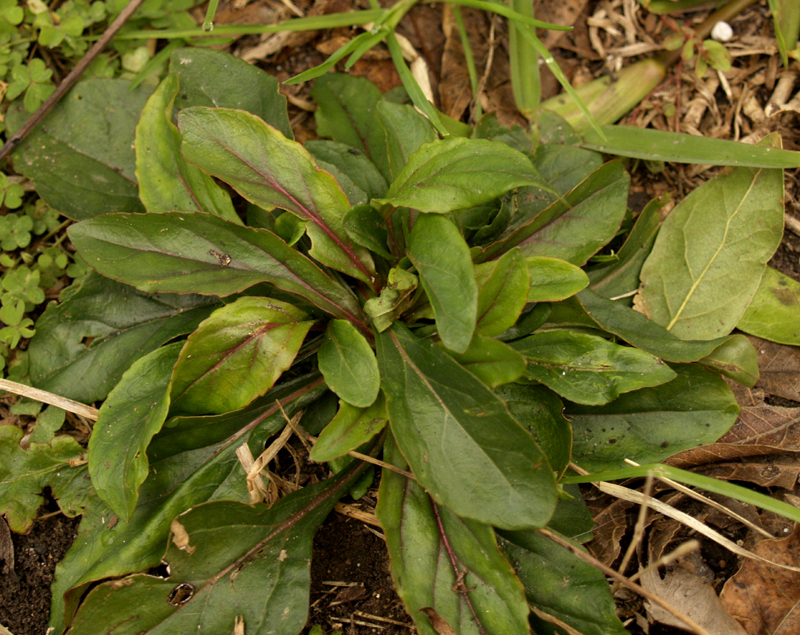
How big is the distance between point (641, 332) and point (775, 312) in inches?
24.6

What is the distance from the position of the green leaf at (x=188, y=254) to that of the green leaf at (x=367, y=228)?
0.73 ft

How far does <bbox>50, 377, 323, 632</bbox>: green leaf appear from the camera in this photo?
1.88 meters

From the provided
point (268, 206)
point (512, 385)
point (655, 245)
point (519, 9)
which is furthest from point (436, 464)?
point (519, 9)

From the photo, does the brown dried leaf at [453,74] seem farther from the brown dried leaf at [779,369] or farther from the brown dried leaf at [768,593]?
the brown dried leaf at [768,593]

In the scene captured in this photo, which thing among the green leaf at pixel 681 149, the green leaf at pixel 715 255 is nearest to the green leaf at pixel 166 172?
the green leaf at pixel 681 149

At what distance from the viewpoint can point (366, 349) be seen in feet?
5.91

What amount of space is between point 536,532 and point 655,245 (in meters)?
1.20

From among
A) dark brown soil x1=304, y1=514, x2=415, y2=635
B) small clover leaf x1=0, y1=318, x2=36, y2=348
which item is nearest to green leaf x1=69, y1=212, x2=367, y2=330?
small clover leaf x1=0, y1=318, x2=36, y2=348

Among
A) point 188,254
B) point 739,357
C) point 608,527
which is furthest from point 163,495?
point 739,357

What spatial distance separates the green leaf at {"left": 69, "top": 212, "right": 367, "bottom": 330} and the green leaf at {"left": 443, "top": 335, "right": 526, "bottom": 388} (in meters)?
0.57

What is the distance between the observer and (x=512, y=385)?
6.39 feet

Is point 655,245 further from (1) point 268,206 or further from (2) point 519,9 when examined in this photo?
(1) point 268,206

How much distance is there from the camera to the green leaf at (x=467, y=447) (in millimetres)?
1570

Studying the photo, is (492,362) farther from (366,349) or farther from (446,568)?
(446,568)
